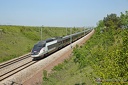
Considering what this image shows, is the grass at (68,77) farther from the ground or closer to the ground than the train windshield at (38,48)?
closer to the ground

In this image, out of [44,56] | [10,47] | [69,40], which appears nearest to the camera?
[44,56]

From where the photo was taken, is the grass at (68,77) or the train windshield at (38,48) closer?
the grass at (68,77)

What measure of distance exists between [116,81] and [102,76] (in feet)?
2.27

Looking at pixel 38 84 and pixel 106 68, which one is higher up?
pixel 106 68

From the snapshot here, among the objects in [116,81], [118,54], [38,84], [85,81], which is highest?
[118,54]

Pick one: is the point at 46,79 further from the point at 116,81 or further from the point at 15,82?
the point at 116,81

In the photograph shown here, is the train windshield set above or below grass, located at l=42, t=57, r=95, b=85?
above

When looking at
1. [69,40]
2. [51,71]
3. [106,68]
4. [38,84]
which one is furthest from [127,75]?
[69,40]

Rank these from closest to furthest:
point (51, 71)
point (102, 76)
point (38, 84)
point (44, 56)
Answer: point (102, 76), point (38, 84), point (51, 71), point (44, 56)

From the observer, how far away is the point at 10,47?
49.6 meters

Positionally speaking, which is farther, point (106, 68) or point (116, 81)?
point (106, 68)

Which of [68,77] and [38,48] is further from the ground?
[38,48]

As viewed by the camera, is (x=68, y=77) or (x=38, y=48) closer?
(x=68, y=77)

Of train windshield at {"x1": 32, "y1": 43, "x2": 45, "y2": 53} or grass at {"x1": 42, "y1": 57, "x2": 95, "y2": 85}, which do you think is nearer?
grass at {"x1": 42, "y1": 57, "x2": 95, "y2": 85}
